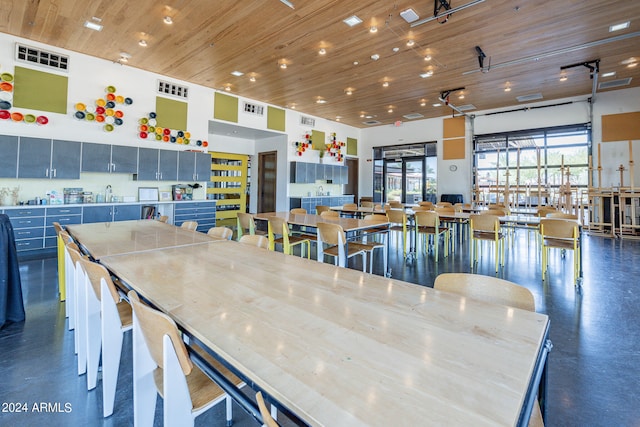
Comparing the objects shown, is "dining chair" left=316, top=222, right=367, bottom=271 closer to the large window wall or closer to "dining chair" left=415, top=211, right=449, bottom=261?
"dining chair" left=415, top=211, right=449, bottom=261

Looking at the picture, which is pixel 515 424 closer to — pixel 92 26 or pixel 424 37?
pixel 424 37

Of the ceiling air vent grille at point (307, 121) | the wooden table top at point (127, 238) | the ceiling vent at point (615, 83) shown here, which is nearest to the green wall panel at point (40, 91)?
the wooden table top at point (127, 238)

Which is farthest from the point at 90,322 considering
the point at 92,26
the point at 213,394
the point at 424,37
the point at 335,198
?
the point at 335,198

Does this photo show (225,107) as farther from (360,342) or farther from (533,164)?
(533,164)

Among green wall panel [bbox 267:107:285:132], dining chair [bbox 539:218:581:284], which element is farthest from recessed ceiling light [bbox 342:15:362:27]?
green wall panel [bbox 267:107:285:132]

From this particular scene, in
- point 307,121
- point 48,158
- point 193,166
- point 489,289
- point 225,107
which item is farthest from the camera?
point 307,121

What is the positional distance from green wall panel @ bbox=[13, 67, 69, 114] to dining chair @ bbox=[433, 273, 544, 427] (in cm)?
707

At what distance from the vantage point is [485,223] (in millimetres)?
4797

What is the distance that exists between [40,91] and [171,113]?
2.23m

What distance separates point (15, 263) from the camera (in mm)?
2678

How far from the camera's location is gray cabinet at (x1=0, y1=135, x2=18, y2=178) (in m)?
4.88

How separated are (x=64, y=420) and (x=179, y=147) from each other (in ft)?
21.1

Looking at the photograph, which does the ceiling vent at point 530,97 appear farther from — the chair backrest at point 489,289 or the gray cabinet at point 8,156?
the gray cabinet at point 8,156

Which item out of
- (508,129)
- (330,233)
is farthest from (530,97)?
(330,233)
